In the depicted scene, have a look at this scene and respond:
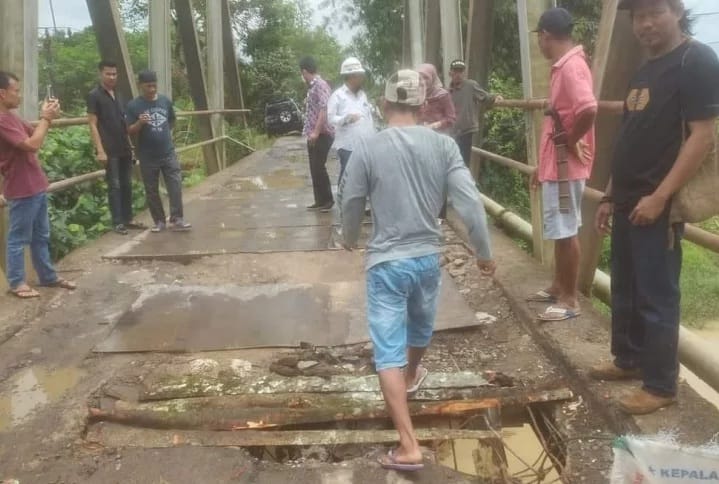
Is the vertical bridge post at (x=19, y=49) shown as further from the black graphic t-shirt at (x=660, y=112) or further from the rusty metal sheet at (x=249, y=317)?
the black graphic t-shirt at (x=660, y=112)

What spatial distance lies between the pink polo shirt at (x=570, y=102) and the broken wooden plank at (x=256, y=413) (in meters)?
1.28

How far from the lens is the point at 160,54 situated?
26.8 feet

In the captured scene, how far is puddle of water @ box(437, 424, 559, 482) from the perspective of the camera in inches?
107

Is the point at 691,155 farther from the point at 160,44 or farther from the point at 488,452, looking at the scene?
the point at 160,44

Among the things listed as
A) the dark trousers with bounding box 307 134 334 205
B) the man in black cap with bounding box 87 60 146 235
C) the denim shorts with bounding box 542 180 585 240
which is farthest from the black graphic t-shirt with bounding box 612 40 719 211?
the man in black cap with bounding box 87 60 146 235

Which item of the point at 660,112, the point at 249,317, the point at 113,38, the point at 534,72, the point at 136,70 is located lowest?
the point at 249,317

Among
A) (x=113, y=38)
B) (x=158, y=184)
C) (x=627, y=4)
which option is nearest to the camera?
(x=627, y=4)

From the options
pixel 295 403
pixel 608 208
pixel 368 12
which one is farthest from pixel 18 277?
pixel 368 12

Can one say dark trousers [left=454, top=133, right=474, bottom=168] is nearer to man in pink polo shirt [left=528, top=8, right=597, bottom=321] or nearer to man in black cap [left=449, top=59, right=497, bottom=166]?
man in black cap [left=449, top=59, right=497, bottom=166]

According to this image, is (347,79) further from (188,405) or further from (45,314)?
(188,405)

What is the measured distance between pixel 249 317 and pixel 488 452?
5.70 ft

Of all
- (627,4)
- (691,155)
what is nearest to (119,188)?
(627,4)

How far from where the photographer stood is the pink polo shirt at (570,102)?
3174mm

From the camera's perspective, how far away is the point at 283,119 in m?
20.1
